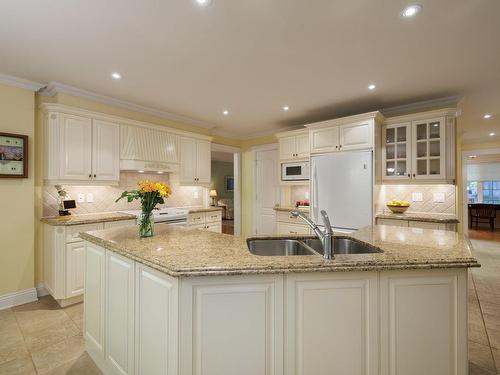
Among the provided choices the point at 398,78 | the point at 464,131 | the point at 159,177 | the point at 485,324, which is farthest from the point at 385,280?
the point at 464,131

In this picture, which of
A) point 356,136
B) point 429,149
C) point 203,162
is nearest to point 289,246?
point 356,136

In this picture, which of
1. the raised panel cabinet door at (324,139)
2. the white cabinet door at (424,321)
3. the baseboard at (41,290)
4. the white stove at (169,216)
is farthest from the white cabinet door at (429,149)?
the baseboard at (41,290)

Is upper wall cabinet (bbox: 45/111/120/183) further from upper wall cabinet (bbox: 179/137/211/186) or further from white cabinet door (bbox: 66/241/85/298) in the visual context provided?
upper wall cabinet (bbox: 179/137/211/186)

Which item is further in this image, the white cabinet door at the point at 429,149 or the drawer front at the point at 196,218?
the drawer front at the point at 196,218

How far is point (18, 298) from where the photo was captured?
2859 mm

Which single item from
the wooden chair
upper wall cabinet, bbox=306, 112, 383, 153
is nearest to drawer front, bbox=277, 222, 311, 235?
upper wall cabinet, bbox=306, 112, 383, 153

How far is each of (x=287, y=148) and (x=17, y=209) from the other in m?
3.84

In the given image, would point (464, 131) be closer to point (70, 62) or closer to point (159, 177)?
point (159, 177)

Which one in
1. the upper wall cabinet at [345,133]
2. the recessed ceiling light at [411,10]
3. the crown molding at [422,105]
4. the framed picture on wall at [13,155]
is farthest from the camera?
the upper wall cabinet at [345,133]

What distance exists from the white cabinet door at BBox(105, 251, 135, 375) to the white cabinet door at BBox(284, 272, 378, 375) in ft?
3.11

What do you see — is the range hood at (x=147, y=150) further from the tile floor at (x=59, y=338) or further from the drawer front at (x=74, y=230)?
the tile floor at (x=59, y=338)

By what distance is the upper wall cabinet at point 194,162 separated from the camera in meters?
4.32

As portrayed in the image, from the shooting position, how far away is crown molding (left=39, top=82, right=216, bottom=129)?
9.98 ft

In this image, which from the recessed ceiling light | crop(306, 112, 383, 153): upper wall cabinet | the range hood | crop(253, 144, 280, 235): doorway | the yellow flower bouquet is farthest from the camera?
crop(253, 144, 280, 235): doorway
